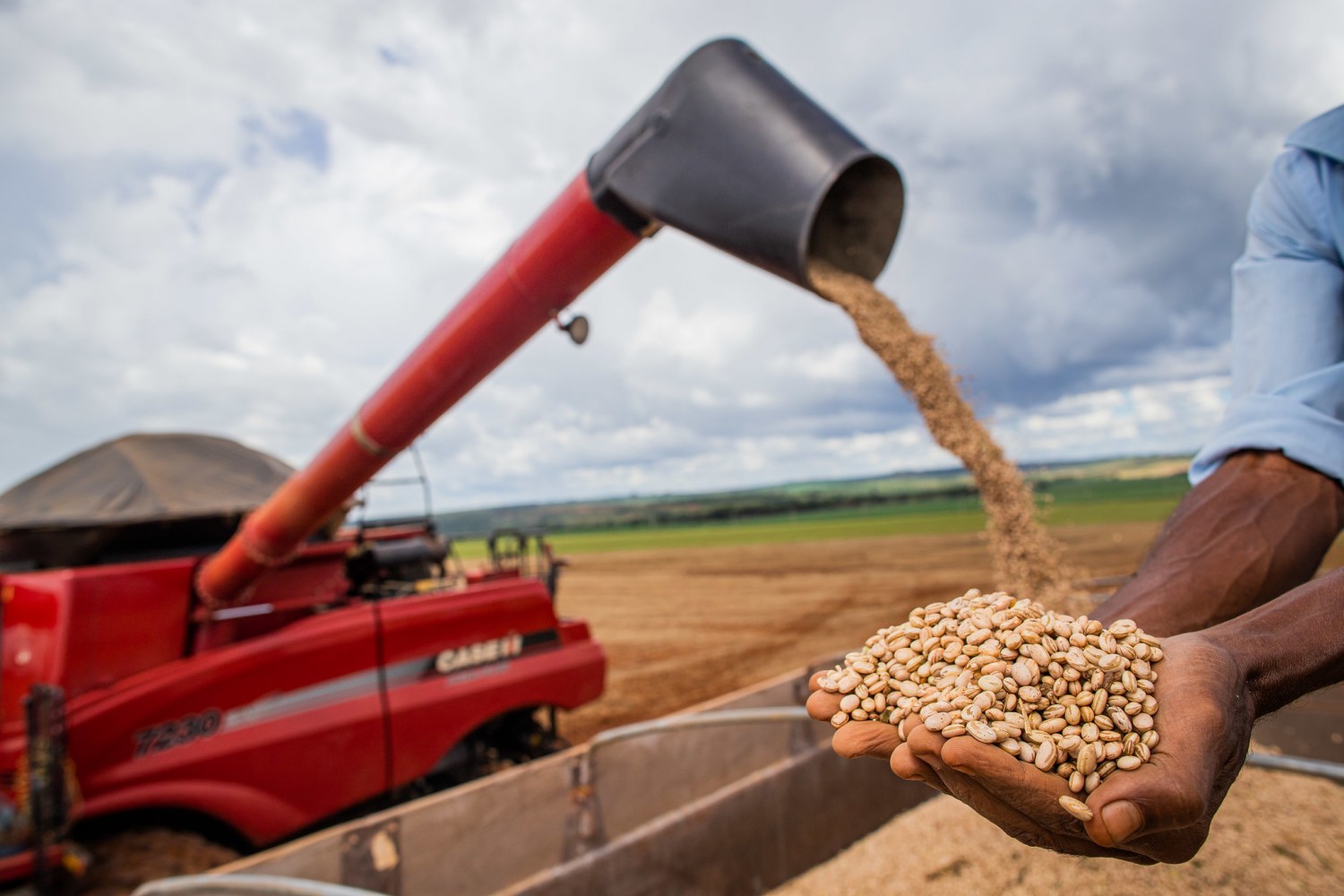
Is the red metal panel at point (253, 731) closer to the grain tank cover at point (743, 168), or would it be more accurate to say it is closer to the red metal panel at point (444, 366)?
the red metal panel at point (444, 366)

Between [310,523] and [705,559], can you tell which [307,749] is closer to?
[310,523]

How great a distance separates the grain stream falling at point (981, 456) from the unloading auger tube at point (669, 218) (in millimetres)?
281

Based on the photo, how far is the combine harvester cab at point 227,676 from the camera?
2.85 meters

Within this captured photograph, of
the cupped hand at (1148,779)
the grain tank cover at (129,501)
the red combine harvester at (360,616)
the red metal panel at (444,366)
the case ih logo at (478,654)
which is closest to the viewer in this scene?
the cupped hand at (1148,779)

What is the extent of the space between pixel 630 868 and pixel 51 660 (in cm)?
237

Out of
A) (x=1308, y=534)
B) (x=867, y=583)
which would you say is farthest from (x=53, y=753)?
(x=867, y=583)

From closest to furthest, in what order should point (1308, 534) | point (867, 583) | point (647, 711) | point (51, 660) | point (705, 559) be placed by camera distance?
point (1308, 534) < point (51, 660) < point (647, 711) < point (867, 583) < point (705, 559)

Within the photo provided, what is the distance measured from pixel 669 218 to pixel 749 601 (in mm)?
13735

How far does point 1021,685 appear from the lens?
1140 mm

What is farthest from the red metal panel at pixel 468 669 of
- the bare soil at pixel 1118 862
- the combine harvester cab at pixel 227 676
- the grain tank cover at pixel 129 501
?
the bare soil at pixel 1118 862

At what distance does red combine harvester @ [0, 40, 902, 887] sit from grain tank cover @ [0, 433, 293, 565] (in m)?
0.07

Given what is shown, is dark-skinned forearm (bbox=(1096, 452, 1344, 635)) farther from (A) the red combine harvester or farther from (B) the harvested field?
(B) the harvested field

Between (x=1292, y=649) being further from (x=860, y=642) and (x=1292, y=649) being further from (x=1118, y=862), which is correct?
(x=860, y=642)

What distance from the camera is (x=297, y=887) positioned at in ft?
6.48
